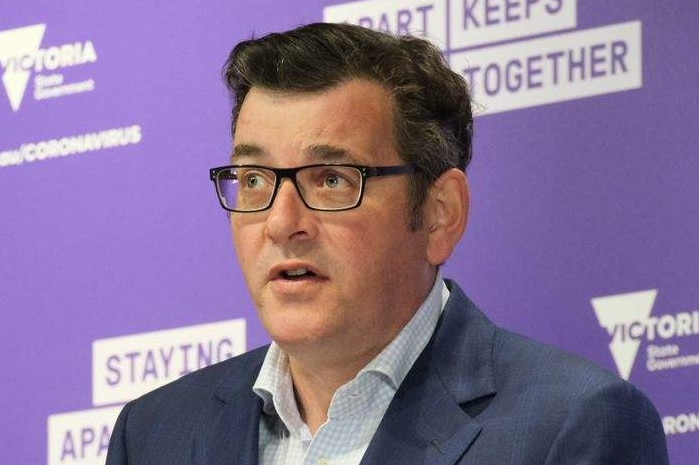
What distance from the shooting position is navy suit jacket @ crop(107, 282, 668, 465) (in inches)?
104

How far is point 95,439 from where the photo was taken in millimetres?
4219

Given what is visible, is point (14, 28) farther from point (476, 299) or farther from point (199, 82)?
point (476, 299)

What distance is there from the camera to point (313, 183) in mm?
2803

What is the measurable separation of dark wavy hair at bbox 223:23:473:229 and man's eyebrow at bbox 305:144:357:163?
132 mm

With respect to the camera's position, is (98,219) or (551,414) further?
(98,219)

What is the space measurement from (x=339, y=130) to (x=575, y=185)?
994mm

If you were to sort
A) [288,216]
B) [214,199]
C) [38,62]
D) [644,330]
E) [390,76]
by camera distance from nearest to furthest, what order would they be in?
[288,216] < [390,76] < [644,330] < [214,199] < [38,62]

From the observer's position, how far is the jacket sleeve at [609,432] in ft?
8.54

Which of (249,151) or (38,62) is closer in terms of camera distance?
(249,151)

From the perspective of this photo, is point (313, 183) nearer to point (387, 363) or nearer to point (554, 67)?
point (387, 363)

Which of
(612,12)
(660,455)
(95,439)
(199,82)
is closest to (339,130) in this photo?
(660,455)

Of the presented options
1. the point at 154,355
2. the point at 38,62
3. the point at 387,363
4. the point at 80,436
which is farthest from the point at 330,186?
the point at 38,62

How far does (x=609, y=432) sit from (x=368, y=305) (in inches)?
20.2

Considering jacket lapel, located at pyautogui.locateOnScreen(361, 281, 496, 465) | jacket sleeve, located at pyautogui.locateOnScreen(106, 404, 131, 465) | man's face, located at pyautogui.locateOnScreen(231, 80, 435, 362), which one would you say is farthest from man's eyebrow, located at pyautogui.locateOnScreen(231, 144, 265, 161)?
jacket sleeve, located at pyautogui.locateOnScreen(106, 404, 131, 465)
